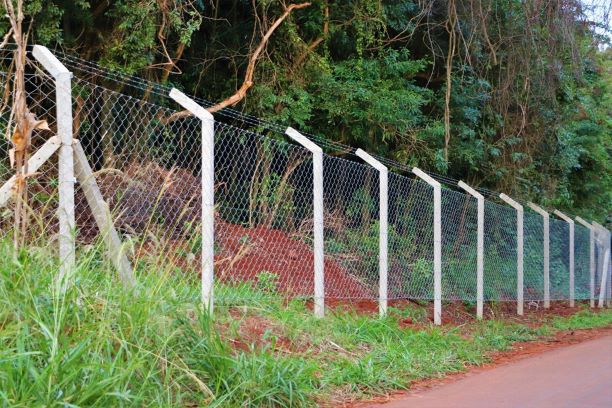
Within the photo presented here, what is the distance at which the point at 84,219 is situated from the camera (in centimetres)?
673

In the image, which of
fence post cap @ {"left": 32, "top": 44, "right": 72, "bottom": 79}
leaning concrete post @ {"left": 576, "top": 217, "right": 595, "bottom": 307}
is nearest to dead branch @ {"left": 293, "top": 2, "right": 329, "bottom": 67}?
fence post cap @ {"left": 32, "top": 44, "right": 72, "bottom": 79}

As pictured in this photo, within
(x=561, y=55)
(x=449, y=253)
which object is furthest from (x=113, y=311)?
(x=561, y=55)

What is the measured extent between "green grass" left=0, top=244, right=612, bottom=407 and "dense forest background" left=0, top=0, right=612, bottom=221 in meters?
4.78

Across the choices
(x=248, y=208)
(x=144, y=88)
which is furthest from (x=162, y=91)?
(x=248, y=208)

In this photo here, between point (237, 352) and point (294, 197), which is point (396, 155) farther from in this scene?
point (237, 352)

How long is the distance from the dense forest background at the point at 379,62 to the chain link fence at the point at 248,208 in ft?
2.00

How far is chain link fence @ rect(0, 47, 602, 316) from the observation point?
21.2 ft

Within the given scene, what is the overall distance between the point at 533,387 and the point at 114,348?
3685 millimetres

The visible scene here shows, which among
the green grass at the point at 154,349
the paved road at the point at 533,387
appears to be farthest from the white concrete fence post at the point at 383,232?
the green grass at the point at 154,349

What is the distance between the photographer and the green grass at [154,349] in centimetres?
395

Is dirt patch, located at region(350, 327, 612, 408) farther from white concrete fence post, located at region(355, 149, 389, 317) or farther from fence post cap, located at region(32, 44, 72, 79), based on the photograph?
fence post cap, located at region(32, 44, 72, 79)

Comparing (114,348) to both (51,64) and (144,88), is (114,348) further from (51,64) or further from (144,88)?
(144,88)

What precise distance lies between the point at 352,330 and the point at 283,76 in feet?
17.8

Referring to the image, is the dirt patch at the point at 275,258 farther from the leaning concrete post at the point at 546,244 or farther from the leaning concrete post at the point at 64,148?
the leaning concrete post at the point at 546,244
